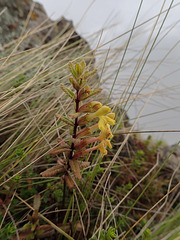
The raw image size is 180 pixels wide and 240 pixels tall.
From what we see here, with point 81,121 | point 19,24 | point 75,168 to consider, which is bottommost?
point 75,168

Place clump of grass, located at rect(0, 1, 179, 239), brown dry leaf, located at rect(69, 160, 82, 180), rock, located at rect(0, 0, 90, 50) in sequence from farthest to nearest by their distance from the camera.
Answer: rock, located at rect(0, 0, 90, 50), clump of grass, located at rect(0, 1, 179, 239), brown dry leaf, located at rect(69, 160, 82, 180)

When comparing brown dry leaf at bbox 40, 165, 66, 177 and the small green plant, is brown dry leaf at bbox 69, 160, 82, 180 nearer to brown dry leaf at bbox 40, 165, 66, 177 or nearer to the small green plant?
brown dry leaf at bbox 40, 165, 66, 177

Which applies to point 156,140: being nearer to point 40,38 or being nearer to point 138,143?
point 138,143

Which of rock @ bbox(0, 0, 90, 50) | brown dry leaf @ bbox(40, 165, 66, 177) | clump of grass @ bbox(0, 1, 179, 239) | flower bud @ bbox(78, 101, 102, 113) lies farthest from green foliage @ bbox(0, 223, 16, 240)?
rock @ bbox(0, 0, 90, 50)

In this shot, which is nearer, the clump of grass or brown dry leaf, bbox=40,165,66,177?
brown dry leaf, bbox=40,165,66,177

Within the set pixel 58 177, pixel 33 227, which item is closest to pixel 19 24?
pixel 58 177

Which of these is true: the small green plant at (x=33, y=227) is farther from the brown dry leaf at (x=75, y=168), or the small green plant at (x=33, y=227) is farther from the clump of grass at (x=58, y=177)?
the brown dry leaf at (x=75, y=168)

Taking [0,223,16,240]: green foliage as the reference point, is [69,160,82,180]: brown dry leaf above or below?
above

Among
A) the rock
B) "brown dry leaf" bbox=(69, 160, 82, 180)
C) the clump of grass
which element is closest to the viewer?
"brown dry leaf" bbox=(69, 160, 82, 180)

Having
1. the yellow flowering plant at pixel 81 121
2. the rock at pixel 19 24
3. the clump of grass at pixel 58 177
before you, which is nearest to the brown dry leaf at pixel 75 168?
the yellow flowering plant at pixel 81 121

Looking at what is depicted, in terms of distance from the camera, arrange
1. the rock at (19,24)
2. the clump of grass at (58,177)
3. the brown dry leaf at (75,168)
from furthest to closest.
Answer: the rock at (19,24) → the clump of grass at (58,177) → the brown dry leaf at (75,168)

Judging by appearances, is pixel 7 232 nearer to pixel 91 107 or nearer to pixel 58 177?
pixel 58 177
